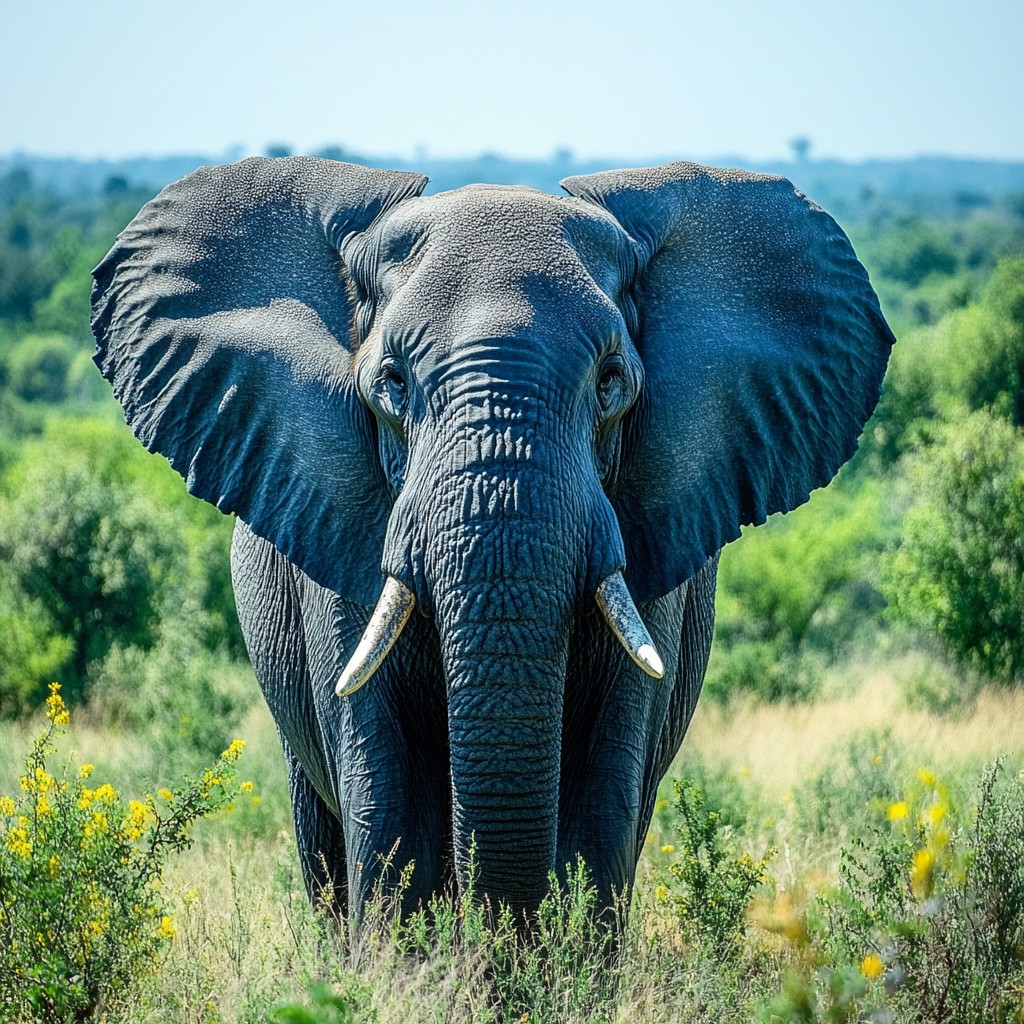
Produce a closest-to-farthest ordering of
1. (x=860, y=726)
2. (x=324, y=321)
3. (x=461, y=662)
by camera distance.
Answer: (x=461, y=662)
(x=324, y=321)
(x=860, y=726)

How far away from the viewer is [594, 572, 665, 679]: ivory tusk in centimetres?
380

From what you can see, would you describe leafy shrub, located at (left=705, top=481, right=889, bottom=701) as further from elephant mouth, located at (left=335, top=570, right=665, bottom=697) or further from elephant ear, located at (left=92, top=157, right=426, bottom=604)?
elephant mouth, located at (left=335, top=570, right=665, bottom=697)

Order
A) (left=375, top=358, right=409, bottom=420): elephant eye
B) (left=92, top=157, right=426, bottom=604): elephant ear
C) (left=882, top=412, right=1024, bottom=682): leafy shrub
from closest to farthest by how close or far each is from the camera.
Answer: (left=375, top=358, right=409, bottom=420): elephant eye < (left=92, top=157, right=426, bottom=604): elephant ear < (left=882, top=412, right=1024, bottom=682): leafy shrub

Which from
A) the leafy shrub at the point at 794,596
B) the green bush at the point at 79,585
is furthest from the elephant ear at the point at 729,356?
the leafy shrub at the point at 794,596

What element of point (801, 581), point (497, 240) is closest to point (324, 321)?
point (497, 240)

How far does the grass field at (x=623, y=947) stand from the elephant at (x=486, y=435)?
0.25 m

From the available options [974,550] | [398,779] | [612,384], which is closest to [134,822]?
[398,779]

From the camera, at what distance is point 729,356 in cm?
462

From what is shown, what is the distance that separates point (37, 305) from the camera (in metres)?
78.8

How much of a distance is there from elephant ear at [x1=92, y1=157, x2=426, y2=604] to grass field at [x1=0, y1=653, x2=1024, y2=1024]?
106cm

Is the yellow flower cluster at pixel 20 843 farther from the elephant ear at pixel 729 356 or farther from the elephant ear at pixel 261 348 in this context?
the elephant ear at pixel 729 356

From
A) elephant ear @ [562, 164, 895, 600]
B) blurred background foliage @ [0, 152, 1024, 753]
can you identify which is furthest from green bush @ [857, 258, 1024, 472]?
elephant ear @ [562, 164, 895, 600]

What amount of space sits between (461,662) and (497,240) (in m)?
1.12

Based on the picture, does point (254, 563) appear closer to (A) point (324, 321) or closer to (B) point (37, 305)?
(A) point (324, 321)
